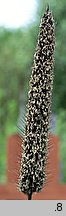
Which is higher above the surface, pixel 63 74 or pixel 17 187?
pixel 63 74

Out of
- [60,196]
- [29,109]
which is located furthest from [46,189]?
[29,109]

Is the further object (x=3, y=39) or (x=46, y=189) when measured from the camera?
(x=3, y=39)

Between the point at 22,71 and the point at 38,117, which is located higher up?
the point at 22,71

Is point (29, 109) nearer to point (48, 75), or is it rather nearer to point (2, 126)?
point (48, 75)

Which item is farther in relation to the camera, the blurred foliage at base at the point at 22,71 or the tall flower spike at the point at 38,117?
the blurred foliage at base at the point at 22,71

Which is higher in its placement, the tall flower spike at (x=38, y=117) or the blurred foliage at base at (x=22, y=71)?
the blurred foliage at base at (x=22, y=71)
